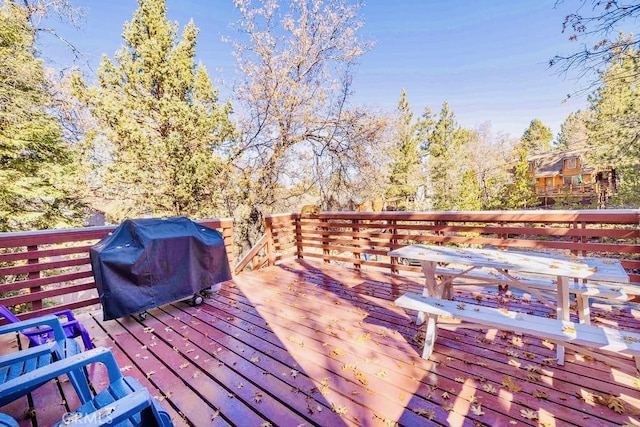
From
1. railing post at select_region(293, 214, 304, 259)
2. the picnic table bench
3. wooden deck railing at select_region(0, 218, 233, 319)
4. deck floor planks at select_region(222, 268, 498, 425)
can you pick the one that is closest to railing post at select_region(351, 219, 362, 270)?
railing post at select_region(293, 214, 304, 259)

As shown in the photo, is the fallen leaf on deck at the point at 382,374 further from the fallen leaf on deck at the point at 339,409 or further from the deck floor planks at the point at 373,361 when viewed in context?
the fallen leaf on deck at the point at 339,409

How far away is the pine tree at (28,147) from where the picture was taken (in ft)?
20.5

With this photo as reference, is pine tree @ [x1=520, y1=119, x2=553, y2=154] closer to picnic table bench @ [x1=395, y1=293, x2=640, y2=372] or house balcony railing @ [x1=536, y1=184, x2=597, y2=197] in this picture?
house balcony railing @ [x1=536, y1=184, x2=597, y2=197]

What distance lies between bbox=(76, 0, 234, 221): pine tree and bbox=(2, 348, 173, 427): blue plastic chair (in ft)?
26.0

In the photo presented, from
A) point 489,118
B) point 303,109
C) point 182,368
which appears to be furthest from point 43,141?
point 489,118

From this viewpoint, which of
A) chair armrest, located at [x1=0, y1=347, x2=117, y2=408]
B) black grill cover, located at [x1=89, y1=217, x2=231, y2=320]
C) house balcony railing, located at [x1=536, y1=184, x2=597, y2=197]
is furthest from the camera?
house balcony railing, located at [x1=536, y1=184, x2=597, y2=197]

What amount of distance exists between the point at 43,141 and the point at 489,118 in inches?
1150

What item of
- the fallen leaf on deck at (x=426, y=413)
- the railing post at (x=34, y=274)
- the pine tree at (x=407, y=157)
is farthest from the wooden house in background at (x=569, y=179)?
the railing post at (x=34, y=274)

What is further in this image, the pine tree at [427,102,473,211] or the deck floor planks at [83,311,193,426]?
the pine tree at [427,102,473,211]

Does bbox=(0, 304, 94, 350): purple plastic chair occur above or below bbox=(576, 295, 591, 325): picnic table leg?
above

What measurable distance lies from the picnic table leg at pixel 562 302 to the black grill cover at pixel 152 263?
3.50 metres

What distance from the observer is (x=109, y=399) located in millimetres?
1225

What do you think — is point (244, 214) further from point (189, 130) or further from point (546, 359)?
point (546, 359)

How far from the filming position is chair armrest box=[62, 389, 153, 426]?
0.83 meters
